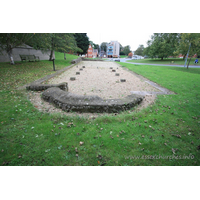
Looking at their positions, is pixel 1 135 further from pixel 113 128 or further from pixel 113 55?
pixel 113 55

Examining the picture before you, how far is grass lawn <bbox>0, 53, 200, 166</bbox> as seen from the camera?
2729mm

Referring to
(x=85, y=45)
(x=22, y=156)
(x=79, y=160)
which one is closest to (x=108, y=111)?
(x=79, y=160)

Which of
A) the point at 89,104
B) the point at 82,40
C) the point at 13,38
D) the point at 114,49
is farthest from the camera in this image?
the point at 114,49

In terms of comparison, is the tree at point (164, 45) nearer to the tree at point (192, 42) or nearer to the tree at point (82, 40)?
the tree at point (192, 42)

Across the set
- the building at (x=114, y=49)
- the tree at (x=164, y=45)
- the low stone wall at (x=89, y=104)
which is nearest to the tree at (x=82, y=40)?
the tree at (x=164, y=45)

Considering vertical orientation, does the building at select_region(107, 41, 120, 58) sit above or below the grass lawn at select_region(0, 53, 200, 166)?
above

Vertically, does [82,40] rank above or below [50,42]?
above

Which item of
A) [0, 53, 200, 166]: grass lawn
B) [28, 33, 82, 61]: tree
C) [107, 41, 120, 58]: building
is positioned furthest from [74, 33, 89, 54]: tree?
[0, 53, 200, 166]: grass lawn

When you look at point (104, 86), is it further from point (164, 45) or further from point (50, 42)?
point (164, 45)

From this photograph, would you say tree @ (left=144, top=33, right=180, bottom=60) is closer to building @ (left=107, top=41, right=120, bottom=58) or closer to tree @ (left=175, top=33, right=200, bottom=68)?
→ tree @ (left=175, top=33, right=200, bottom=68)

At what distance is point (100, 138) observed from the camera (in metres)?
3.37

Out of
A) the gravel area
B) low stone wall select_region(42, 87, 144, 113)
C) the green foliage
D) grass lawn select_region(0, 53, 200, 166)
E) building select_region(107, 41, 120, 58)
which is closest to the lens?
grass lawn select_region(0, 53, 200, 166)

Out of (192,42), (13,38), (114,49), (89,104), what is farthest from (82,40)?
(89,104)

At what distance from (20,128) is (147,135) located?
4178mm
